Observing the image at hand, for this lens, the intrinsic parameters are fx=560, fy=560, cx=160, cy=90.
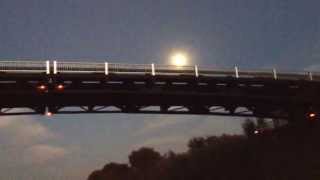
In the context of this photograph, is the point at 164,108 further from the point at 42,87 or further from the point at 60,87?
the point at 42,87

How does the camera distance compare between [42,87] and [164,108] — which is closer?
[42,87]

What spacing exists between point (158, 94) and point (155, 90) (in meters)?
0.43

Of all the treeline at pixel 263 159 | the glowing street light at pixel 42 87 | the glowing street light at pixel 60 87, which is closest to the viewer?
the glowing street light at pixel 42 87

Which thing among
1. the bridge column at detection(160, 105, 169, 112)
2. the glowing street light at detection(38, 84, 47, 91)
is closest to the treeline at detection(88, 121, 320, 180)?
the bridge column at detection(160, 105, 169, 112)

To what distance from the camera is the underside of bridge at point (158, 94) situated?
44844 mm

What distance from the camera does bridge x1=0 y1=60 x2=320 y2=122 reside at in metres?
44.6

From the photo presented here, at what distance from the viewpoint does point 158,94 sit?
159ft

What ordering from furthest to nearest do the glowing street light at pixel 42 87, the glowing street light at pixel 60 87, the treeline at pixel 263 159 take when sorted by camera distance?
the treeline at pixel 263 159
the glowing street light at pixel 60 87
the glowing street light at pixel 42 87

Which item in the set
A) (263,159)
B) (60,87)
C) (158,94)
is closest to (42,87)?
(60,87)

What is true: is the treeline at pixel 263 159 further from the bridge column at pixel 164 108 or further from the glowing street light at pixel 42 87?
the glowing street light at pixel 42 87

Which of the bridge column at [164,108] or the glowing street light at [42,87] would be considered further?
the bridge column at [164,108]

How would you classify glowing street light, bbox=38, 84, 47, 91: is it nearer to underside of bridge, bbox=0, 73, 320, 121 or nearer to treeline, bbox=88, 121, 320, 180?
underside of bridge, bbox=0, 73, 320, 121

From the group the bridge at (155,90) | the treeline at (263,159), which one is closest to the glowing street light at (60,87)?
the bridge at (155,90)

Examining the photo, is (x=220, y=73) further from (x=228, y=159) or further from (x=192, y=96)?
(x=228, y=159)
